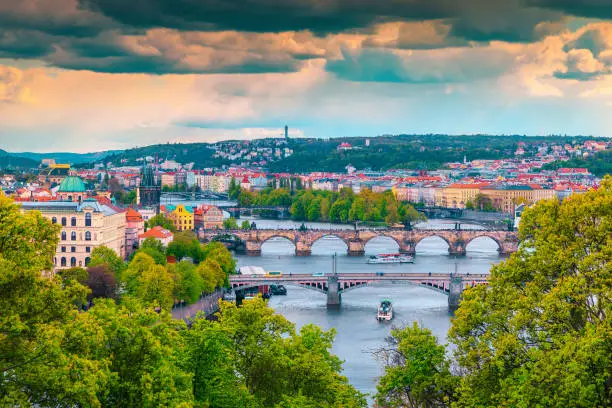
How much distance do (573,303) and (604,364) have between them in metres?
1.27

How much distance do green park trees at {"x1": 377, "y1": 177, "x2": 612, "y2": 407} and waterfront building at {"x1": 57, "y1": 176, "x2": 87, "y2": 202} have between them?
1933 inches

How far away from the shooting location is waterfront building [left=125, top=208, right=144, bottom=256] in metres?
57.9

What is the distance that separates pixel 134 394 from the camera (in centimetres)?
1562

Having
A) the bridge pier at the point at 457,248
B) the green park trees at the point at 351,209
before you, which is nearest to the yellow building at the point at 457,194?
the green park trees at the point at 351,209

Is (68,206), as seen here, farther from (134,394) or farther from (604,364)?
(604,364)

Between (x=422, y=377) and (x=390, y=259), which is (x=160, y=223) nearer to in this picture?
(x=390, y=259)

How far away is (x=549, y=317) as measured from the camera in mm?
15367

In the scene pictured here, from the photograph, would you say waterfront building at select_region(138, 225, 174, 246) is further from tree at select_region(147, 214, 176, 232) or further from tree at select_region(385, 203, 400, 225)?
tree at select_region(385, 203, 400, 225)

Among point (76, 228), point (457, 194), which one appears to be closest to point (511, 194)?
point (457, 194)

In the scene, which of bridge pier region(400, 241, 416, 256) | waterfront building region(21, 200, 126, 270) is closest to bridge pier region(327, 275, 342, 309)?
waterfront building region(21, 200, 126, 270)

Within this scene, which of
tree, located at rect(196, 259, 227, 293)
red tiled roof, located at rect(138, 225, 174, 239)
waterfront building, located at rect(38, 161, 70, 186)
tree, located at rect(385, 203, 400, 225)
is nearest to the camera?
tree, located at rect(196, 259, 227, 293)

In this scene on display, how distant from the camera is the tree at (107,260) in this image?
43688mm

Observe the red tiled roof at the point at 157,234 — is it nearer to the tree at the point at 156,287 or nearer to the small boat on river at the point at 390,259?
the small boat on river at the point at 390,259

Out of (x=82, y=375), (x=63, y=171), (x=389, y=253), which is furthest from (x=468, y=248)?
(x=82, y=375)
